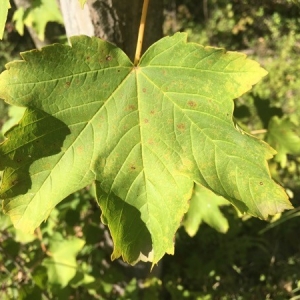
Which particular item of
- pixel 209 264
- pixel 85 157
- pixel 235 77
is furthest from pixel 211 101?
pixel 209 264

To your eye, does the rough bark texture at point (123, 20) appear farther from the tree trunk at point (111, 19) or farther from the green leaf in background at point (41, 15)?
the green leaf in background at point (41, 15)

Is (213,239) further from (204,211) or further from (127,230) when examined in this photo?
(127,230)

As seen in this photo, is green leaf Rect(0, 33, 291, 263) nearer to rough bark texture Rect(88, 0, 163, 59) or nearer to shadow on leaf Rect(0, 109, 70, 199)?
shadow on leaf Rect(0, 109, 70, 199)

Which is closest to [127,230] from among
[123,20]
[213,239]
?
[123,20]

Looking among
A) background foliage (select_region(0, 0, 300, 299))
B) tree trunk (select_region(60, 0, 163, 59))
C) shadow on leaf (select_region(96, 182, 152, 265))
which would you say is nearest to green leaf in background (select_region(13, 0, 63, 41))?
background foliage (select_region(0, 0, 300, 299))

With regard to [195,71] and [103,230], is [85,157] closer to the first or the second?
[195,71]
